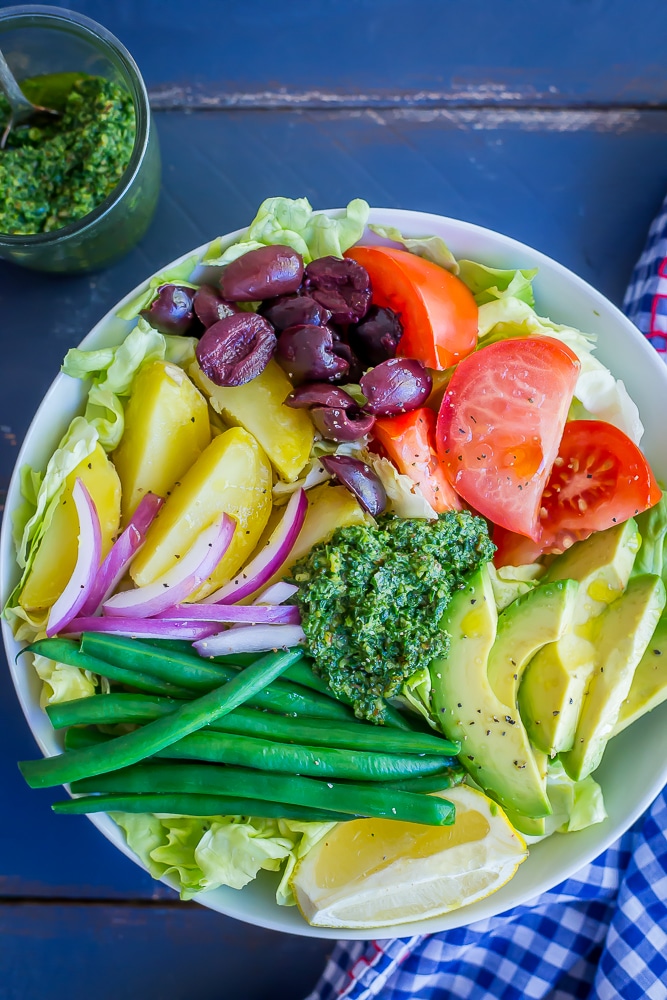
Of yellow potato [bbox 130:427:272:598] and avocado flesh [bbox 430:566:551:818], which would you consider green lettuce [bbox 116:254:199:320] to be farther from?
avocado flesh [bbox 430:566:551:818]

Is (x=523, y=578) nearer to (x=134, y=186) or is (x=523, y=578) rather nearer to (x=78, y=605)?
(x=78, y=605)

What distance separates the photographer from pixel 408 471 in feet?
5.36

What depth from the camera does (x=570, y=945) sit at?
1.98m

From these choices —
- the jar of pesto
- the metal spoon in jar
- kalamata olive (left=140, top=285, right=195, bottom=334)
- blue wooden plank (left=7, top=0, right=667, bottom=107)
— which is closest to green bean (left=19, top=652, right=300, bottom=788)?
kalamata olive (left=140, top=285, right=195, bottom=334)

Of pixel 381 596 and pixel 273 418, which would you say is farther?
pixel 273 418

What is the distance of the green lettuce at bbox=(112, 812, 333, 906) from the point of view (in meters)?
1.61

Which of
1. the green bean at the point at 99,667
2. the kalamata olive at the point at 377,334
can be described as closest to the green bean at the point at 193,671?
the green bean at the point at 99,667

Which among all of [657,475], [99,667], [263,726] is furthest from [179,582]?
[657,475]

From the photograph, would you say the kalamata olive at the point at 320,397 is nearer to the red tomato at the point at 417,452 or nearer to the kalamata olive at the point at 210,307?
the red tomato at the point at 417,452

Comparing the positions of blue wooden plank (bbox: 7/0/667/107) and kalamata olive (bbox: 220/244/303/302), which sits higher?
blue wooden plank (bbox: 7/0/667/107)

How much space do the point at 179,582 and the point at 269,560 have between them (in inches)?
7.3

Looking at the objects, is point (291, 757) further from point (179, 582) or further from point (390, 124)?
point (390, 124)

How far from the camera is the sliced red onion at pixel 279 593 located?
5.33 feet

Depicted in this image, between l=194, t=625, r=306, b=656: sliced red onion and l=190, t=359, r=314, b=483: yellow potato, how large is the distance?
1.03 feet
